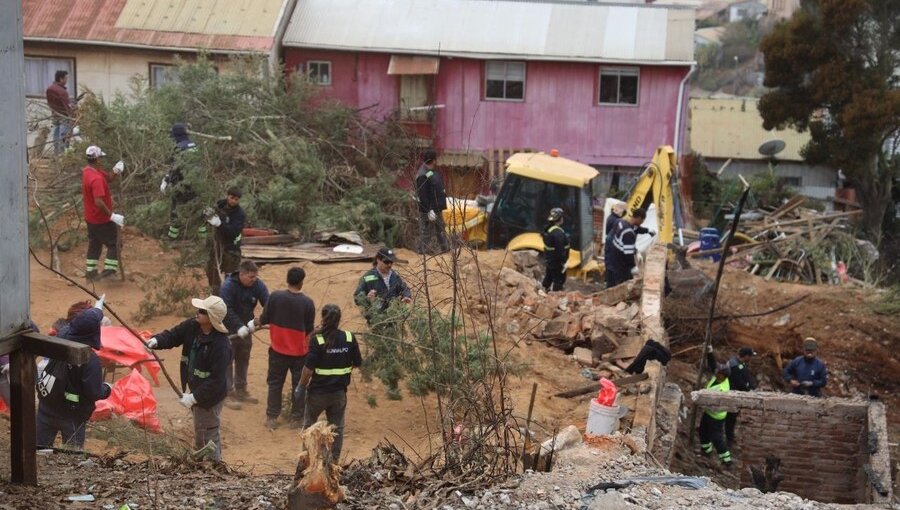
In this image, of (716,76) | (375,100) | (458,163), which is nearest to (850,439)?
(458,163)

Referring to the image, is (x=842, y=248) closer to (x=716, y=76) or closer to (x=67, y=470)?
(x=67, y=470)

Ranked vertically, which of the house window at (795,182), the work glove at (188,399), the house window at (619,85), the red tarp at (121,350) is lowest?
the work glove at (188,399)

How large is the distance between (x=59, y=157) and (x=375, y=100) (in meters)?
11.0

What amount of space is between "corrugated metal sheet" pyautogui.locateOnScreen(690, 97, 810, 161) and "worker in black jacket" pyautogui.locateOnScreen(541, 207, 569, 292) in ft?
70.5

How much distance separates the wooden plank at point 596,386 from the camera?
11430 millimetres

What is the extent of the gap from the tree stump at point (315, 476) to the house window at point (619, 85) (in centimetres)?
2044

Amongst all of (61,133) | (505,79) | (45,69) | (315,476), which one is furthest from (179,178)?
(505,79)

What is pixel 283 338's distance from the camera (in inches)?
396

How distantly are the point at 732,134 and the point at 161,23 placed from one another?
1976 cm

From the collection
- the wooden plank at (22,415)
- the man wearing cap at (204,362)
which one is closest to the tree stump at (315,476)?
the wooden plank at (22,415)

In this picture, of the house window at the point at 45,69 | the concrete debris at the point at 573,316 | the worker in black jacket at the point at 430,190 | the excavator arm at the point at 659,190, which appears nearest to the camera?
the concrete debris at the point at 573,316

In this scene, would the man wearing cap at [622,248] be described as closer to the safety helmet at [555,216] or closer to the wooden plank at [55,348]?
the safety helmet at [555,216]

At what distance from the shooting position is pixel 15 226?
6707 mm

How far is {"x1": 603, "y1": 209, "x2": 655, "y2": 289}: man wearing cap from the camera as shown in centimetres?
1542
